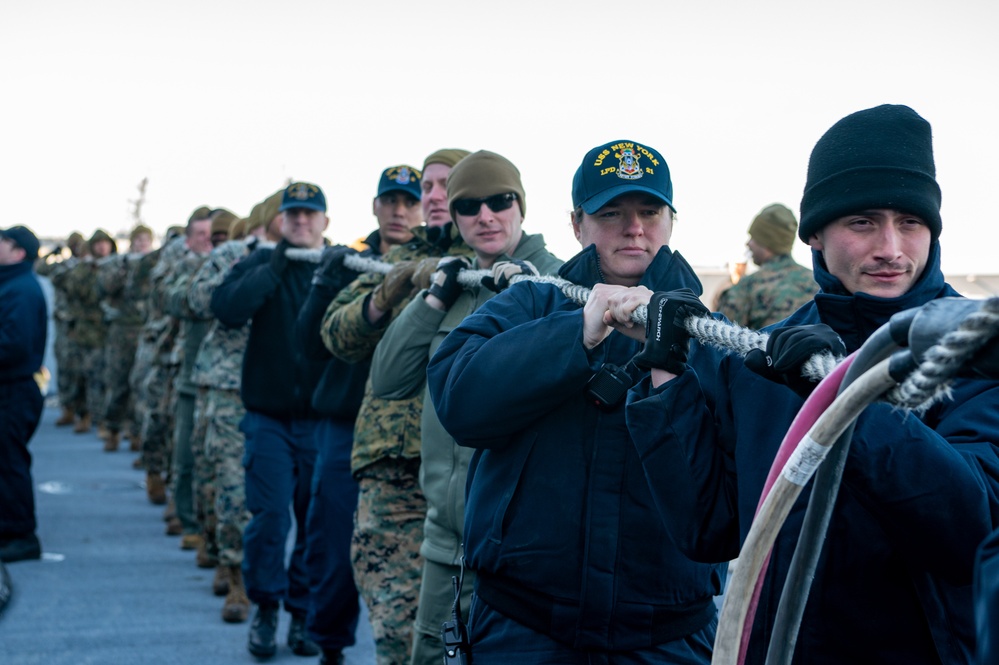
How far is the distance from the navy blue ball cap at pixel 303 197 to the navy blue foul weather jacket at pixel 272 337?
0.41 m

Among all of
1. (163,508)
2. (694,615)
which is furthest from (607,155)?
(163,508)

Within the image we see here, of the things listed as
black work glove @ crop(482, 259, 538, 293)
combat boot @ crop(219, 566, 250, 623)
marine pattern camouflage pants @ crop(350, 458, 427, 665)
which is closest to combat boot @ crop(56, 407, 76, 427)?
combat boot @ crop(219, 566, 250, 623)

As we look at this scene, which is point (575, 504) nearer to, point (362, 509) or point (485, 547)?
point (485, 547)

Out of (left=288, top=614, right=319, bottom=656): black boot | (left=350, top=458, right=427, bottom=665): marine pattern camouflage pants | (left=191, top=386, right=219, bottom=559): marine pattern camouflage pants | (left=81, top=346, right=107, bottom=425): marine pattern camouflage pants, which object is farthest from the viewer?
(left=81, top=346, right=107, bottom=425): marine pattern camouflage pants

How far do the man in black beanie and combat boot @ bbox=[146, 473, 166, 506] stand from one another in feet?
32.1

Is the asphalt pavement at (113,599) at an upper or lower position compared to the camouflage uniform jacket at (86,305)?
lower

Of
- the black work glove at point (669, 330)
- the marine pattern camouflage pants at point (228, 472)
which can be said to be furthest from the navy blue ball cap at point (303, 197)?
the black work glove at point (669, 330)

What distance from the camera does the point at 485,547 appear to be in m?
2.89

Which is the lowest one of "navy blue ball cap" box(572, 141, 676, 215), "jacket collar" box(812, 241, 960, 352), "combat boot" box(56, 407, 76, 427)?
"combat boot" box(56, 407, 76, 427)

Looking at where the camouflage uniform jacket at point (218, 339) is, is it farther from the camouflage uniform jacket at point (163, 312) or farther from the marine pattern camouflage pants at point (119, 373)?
the marine pattern camouflage pants at point (119, 373)

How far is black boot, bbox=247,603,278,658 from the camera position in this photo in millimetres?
6168

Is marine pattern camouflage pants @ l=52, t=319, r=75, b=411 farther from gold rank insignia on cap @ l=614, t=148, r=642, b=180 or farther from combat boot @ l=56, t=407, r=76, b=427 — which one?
gold rank insignia on cap @ l=614, t=148, r=642, b=180

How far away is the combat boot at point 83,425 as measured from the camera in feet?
57.1

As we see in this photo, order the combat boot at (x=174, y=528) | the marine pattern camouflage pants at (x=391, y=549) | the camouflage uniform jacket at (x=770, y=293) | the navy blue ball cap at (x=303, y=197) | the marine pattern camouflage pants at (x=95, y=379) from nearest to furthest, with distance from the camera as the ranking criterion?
the marine pattern camouflage pants at (x=391, y=549), the navy blue ball cap at (x=303, y=197), the camouflage uniform jacket at (x=770, y=293), the combat boot at (x=174, y=528), the marine pattern camouflage pants at (x=95, y=379)
